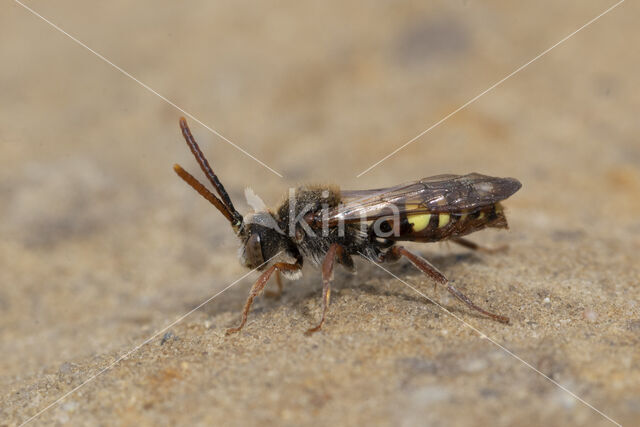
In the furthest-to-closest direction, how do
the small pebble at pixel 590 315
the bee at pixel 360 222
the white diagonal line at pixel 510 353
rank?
the bee at pixel 360 222 → the small pebble at pixel 590 315 → the white diagonal line at pixel 510 353

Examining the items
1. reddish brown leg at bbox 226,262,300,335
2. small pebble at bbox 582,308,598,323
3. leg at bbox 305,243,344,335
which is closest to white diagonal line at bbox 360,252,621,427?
leg at bbox 305,243,344,335

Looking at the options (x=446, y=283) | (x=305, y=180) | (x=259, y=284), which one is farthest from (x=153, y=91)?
(x=446, y=283)

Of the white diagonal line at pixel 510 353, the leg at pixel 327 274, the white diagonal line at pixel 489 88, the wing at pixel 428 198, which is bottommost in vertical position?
the white diagonal line at pixel 510 353

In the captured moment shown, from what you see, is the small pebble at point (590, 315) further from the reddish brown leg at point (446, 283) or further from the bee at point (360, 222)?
the bee at point (360, 222)

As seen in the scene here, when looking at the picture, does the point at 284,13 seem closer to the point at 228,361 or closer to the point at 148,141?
the point at 148,141

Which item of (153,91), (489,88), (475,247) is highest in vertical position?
(153,91)

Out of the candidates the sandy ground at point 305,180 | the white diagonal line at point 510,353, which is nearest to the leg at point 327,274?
the sandy ground at point 305,180

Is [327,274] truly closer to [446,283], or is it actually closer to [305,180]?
[446,283]
